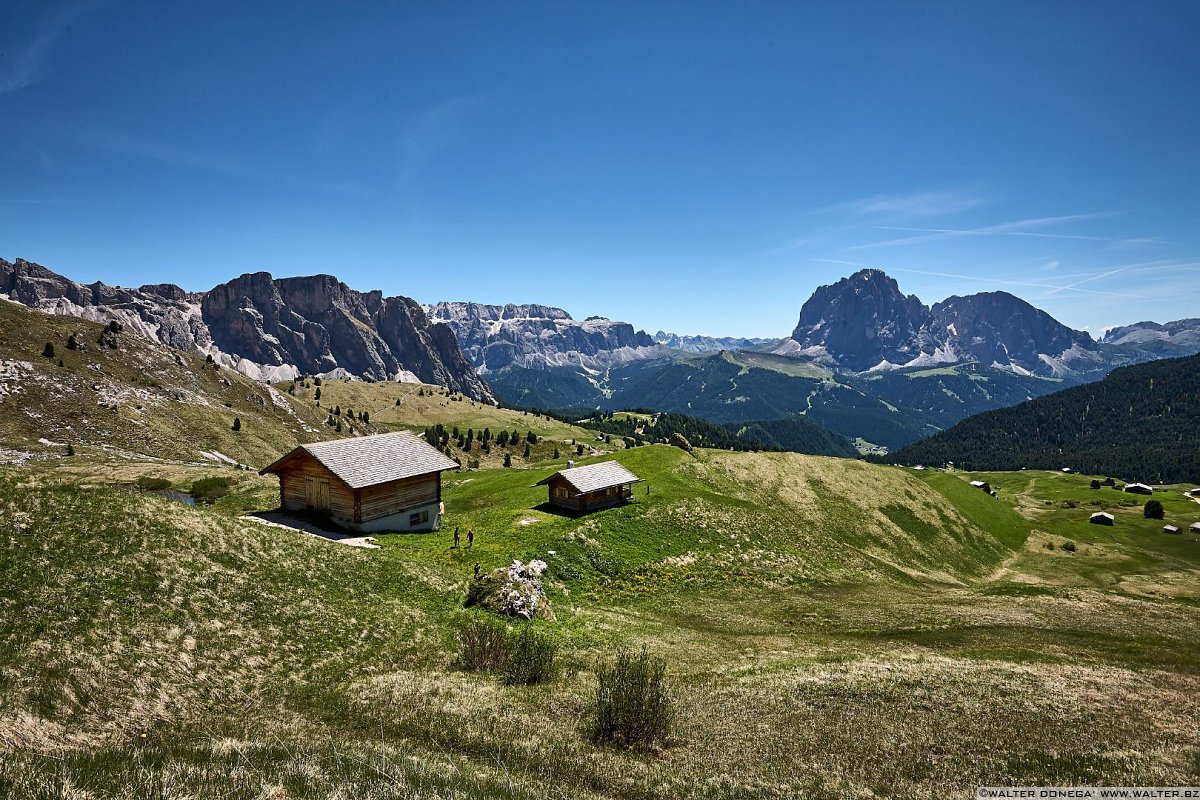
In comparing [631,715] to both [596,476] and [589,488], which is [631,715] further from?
[596,476]

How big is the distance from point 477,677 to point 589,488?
3757 cm

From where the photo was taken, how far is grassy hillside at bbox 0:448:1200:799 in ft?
46.7

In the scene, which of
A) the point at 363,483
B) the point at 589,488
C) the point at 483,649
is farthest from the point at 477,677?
the point at 589,488

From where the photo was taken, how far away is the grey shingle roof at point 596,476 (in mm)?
60875

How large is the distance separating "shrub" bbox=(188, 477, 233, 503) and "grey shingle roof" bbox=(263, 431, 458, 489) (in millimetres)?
7613

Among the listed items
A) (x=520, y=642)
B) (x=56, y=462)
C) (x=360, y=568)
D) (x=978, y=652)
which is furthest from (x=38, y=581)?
(x=56, y=462)

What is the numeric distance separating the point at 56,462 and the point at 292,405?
111188 millimetres

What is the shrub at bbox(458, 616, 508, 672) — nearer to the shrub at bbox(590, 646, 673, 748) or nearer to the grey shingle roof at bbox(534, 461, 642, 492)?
the shrub at bbox(590, 646, 673, 748)

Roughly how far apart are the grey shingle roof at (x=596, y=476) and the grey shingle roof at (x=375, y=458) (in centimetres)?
1250

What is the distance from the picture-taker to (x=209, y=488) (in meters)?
Answer: 54.4

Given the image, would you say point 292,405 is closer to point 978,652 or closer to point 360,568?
point 360,568

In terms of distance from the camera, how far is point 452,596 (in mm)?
34375

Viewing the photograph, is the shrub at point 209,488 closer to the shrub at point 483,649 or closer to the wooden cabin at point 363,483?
the wooden cabin at point 363,483

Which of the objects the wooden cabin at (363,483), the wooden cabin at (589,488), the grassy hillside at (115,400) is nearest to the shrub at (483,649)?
the wooden cabin at (363,483)
